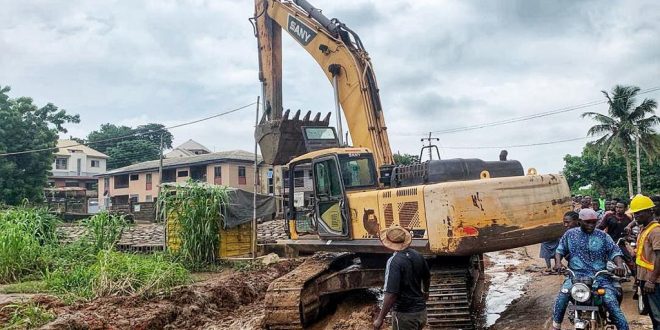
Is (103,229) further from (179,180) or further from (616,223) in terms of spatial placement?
(179,180)

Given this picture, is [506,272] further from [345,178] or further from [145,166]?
[145,166]

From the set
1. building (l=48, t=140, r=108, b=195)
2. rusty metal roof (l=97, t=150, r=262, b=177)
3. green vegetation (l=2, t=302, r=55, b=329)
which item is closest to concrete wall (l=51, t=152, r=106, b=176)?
building (l=48, t=140, r=108, b=195)

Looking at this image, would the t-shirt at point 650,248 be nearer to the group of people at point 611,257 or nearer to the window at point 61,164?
the group of people at point 611,257

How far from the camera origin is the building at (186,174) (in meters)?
40.0

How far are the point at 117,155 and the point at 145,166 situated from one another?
72.7 ft

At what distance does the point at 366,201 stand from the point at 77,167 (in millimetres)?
58009

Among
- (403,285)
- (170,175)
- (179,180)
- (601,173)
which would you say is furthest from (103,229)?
(601,173)

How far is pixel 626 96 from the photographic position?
118 ft

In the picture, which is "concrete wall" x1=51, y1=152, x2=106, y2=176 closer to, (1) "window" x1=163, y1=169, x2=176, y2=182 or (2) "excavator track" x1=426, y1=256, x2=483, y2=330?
(1) "window" x1=163, y1=169, x2=176, y2=182

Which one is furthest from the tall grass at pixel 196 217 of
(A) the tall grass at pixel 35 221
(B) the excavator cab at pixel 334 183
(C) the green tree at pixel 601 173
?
(C) the green tree at pixel 601 173

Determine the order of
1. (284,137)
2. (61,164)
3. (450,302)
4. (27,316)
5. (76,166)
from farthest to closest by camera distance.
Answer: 1. (76,166)
2. (61,164)
3. (284,137)
4. (27,316)
5. (450,302)

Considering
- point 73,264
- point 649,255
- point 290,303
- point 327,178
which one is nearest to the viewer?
point 649,255

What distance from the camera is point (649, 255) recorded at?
210 inches

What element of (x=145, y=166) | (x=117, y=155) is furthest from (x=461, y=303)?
(x=117, y=155)
